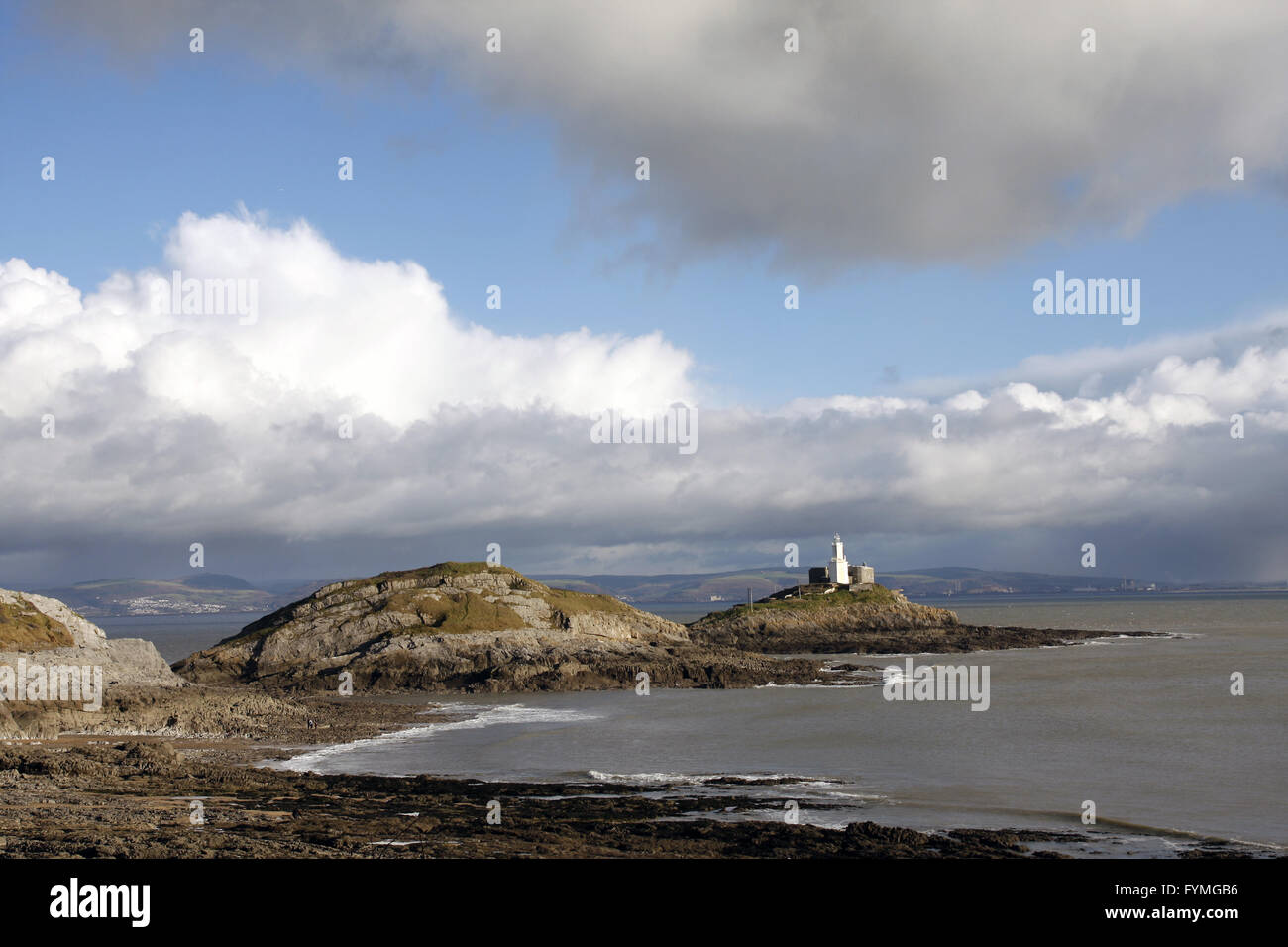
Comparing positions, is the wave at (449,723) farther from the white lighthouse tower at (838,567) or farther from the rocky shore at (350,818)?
the white lighthouse tower at (838,567)

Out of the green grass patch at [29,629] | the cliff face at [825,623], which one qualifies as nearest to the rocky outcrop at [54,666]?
the green grass patch at [29,629]

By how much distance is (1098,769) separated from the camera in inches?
1262

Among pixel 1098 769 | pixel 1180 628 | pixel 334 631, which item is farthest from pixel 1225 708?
pixel 1180 628

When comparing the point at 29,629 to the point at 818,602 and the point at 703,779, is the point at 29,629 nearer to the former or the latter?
the point at 703,779

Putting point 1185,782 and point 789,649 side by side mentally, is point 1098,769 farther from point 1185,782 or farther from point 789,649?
point 789,649

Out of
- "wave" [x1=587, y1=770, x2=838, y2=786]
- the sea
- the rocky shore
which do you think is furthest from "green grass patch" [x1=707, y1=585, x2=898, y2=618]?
the rocky shore

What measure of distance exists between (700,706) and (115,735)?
28589 mm

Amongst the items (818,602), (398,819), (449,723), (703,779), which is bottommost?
(449,723)

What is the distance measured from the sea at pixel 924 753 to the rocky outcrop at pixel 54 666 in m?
12.1

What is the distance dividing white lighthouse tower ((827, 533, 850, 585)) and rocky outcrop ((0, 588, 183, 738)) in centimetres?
9785

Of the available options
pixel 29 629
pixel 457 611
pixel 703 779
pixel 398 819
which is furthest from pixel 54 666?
pixel 457 611

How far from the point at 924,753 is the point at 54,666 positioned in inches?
1535

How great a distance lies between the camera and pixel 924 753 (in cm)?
3591

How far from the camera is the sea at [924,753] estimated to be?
25109 millimetres
